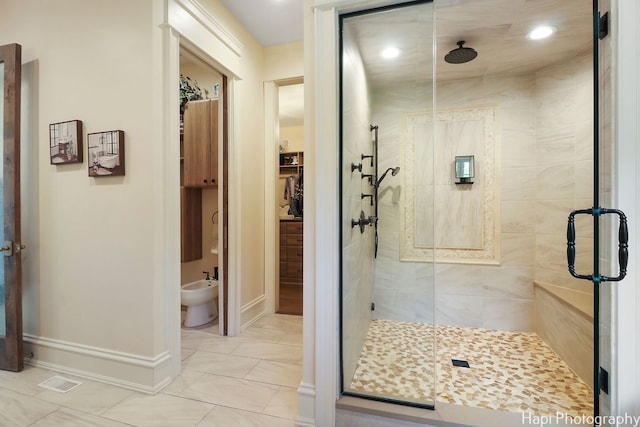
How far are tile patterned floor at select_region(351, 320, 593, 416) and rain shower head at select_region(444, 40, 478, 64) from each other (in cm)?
214

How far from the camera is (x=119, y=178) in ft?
6.39

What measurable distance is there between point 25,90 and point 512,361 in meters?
4.19

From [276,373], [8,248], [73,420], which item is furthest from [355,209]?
[8,248]

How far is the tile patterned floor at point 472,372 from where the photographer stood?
1.67 meters

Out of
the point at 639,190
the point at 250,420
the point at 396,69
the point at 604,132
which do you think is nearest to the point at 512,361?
the point at 639,190

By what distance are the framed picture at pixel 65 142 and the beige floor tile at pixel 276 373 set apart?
191cm

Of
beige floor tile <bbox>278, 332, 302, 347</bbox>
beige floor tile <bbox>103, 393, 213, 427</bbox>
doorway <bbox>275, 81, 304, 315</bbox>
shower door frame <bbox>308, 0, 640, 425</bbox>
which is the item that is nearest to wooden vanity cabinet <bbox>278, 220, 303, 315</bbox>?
doorway <bbox>275, 81, 304, 315</bbox>

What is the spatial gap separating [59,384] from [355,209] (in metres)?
2.26

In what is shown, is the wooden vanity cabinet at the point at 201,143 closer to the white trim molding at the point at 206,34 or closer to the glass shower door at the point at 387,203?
the white trim molding at the point at 206,34

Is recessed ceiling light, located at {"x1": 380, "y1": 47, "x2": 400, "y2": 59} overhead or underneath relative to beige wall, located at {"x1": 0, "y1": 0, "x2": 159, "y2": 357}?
overhead

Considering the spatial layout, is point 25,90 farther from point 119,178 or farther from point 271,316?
point 271,316

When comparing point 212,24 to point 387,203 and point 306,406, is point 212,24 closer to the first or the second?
point 387,203

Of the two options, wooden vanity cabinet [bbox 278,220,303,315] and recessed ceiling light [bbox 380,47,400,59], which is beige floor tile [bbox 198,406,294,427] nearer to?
recessed ceiling light [bbox 380,47,400,59]

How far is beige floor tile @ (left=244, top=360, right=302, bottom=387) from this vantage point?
6.44 ft
